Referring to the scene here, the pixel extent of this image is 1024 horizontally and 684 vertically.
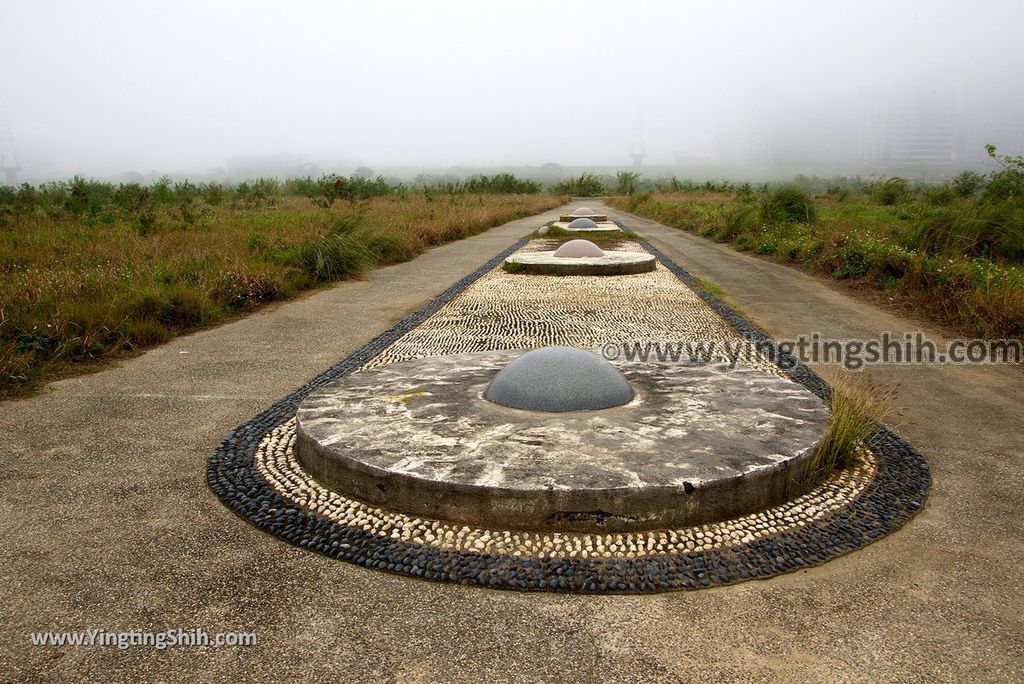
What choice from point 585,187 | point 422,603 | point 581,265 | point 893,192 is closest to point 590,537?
point 422,603

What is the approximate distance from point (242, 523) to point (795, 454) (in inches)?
108

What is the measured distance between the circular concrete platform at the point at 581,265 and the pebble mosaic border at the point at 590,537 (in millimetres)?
8479

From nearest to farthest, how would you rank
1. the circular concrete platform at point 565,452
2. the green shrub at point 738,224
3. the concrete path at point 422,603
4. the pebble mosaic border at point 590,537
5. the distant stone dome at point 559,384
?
the concrete path at point 422,603
the pebble mosaic border at point 590,537
the circular concrete platform at point 565,452
the distant stone dome at point 559,384
the green shrub at point 738,224

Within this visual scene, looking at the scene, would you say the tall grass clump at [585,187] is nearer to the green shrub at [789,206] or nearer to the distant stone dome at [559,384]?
the green shrub at [789,206]

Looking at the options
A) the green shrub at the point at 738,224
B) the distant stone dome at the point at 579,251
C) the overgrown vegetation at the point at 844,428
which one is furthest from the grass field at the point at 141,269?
the green shrub at the point at 738,224

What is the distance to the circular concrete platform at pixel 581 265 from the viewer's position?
1230 centimetres

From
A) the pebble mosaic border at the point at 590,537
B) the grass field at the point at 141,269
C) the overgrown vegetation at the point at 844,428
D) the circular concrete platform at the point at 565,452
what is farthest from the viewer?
the grass field at the point at 141,269

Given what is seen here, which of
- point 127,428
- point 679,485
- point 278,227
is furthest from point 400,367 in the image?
point 278,227

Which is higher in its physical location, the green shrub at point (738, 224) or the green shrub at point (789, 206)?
the green shrub at point (789, 206)

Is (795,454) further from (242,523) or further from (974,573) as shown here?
(242,523)

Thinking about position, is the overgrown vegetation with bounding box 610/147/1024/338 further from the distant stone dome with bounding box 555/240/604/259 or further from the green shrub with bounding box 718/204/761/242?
the distant stone dome with bounding box 555/240/604/259

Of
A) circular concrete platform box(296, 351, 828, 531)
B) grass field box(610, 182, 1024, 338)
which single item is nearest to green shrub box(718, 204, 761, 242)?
grass field box(610, 182, 1024, 338)

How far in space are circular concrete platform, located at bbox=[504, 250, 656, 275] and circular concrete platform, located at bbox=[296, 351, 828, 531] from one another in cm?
763

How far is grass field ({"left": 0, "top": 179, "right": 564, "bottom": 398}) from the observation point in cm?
644
